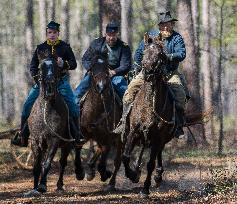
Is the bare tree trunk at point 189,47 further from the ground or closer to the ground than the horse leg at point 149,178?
further from the ground

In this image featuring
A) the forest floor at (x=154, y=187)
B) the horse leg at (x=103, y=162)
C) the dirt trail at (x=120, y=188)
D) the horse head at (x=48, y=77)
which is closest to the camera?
the forest floor at (x=154, y=187)

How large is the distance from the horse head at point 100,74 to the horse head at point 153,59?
72.1 inches

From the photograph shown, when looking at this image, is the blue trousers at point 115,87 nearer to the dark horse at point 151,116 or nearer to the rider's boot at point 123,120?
the rider's boot at point 123,120

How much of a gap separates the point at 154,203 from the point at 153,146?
1.70m

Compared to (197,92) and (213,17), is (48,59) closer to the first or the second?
(197,92)

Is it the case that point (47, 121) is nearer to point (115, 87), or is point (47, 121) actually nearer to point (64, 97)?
point (64, 97)

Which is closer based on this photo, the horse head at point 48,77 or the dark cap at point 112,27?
the horse head at point 48,77

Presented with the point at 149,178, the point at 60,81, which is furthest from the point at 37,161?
the point at 149,178

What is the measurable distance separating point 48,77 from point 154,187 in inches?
175

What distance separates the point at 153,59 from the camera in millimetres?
11328

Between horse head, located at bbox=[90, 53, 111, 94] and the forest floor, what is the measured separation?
2.13 meters

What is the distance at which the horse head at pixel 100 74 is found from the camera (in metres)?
13.3

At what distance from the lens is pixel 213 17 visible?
1967 inches

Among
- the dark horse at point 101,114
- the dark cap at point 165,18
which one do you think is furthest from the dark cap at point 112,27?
the dark cap at point 165,18
